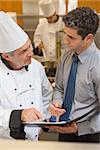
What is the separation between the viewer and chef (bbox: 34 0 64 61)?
2.43 metres

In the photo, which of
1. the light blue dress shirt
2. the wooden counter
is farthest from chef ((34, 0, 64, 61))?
the wooden counter

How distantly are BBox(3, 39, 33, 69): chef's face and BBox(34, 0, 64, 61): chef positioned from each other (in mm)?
1182

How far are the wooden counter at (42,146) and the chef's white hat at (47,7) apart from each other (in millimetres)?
2208

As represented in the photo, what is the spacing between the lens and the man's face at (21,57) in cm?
110

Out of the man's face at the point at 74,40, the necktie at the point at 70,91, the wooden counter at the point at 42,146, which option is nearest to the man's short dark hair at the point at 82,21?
the man's face at the point at 74,40

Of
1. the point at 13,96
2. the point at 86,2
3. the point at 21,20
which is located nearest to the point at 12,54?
the point at 13,96

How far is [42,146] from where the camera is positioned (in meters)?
0.36

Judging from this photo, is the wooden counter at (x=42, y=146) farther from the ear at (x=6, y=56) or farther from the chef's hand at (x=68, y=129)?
the chef's hand at (x=68, y=129)

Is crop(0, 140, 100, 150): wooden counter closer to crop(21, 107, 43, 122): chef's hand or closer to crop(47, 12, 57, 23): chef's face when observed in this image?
crop(21, 107, 43, 122): chef's hand

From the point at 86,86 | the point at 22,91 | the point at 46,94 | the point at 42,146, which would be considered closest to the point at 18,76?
the point at 22,91

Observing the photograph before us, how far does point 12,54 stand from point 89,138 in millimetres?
549

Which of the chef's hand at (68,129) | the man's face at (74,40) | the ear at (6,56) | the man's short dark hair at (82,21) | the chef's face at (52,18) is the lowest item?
the chef's hand at (68,129)

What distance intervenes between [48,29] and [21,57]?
4.99 ft

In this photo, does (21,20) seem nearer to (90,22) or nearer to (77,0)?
(77,0)
